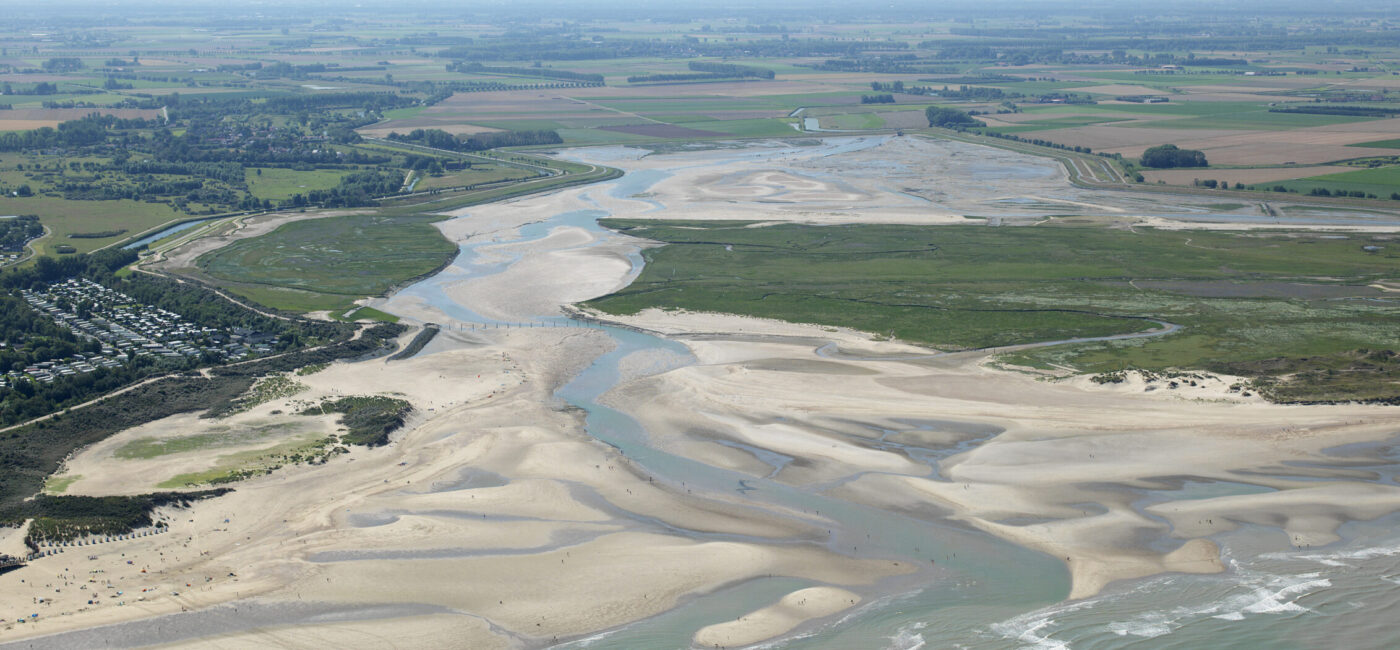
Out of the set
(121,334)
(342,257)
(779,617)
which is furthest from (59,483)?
(342,257)

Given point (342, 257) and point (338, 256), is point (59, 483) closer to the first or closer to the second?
point (342, 257)

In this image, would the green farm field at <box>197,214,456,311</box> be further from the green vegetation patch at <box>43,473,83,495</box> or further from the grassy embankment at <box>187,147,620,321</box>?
the green vegetation patch at <box>43,473,83,495</box>

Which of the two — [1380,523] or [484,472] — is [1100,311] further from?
[484,472]

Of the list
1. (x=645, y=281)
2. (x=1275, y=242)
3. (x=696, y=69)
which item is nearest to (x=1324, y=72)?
(x=696, y=69)

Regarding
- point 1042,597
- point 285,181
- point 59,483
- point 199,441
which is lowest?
point 59,483

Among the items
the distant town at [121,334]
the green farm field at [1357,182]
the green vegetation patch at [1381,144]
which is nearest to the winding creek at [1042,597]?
the distant town at [121,334]
